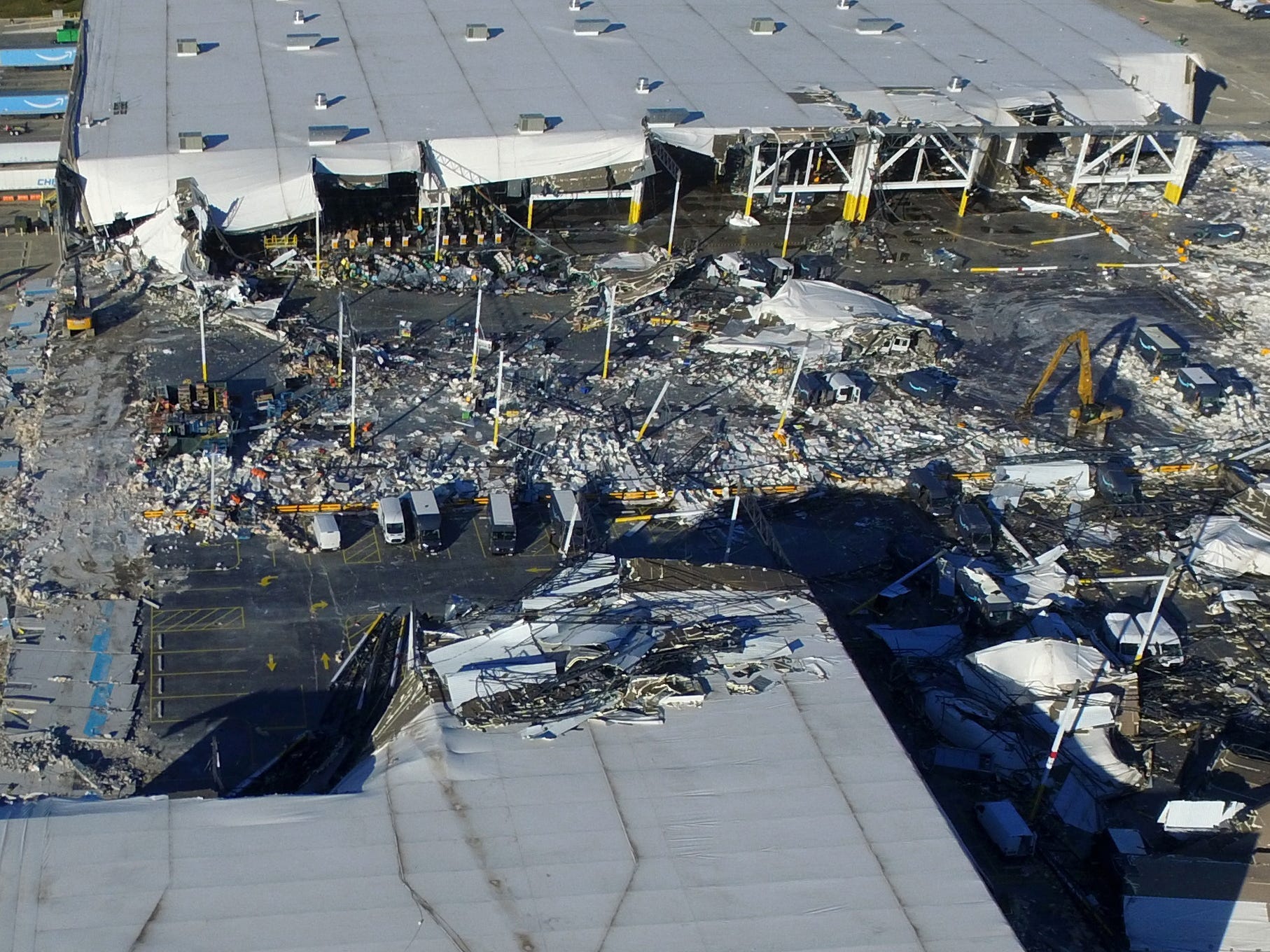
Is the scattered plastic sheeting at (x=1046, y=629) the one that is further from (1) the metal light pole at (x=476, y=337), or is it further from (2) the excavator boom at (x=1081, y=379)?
(1) the metal light pole at (x=476, y=337)

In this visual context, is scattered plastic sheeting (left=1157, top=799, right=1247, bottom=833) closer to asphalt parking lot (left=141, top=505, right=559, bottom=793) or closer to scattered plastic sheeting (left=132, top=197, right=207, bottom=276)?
asphalt parking lot (left=141, top=505, right=559, bottom=793)

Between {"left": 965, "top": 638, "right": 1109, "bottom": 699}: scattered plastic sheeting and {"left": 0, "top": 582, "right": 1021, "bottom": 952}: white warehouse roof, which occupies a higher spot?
{"left": 0, "top": 582, "right": 1021, "bottom": 952}: white warehouse roof

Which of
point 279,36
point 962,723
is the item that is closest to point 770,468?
point 962,723

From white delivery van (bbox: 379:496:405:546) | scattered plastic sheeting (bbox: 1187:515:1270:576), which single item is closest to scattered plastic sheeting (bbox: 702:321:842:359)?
scattered plastic sheeting (bbox: 1187:515:1270:576)

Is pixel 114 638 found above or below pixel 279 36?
below

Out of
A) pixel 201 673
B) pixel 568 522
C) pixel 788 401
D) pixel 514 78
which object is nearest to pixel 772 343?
pixel 788 401

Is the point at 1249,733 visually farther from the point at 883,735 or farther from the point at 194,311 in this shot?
the point at 194,311

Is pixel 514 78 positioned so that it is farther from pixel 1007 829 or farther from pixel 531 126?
pixel 1007 829
